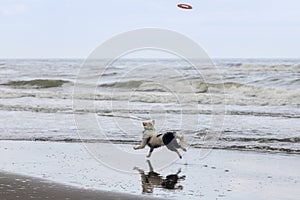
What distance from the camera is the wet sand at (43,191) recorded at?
24.5 feet

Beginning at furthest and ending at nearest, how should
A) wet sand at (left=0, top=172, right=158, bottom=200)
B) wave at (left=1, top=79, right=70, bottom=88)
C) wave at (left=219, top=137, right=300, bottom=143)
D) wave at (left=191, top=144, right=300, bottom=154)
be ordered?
1. wave at (left=1, top=79, right=70, bottom=88)
2. wave at (left=219, top=137, right=300, bottom=143)
3. wave at (left=191, top=144, right=300, bottom=154)
4. wet sand at (left=0, top=172, right=158, bottom=200)

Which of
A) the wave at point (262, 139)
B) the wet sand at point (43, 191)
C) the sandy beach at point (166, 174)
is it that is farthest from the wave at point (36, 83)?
the wet sand at point (43, 191)

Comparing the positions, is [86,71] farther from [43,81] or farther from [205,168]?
[205,168]

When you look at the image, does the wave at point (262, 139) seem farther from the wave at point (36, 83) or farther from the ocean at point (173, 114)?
the wave at point (36, 83)

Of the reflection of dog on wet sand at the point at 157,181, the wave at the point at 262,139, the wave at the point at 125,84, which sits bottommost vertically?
→ the reflection of dog on wet sand at the point at 157,181

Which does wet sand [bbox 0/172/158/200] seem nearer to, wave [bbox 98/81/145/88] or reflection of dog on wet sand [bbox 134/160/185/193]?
reflection of dog on wet sand [bbox 134/160/185/193]

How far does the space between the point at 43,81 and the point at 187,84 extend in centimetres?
1441

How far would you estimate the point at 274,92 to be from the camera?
27953mm

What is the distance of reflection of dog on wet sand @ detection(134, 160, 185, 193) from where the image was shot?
8.33 metres

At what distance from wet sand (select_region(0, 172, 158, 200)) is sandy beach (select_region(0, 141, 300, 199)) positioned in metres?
0.01

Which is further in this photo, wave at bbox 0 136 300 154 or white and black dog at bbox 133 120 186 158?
wave at bbox 0 136 300 154

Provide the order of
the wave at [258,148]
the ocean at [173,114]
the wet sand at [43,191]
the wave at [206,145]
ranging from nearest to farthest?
the wet sand at [43,191]
the wave at [258,148]
the wave at [206,145]
the ocean at [173,114]

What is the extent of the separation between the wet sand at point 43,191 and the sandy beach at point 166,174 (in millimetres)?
14

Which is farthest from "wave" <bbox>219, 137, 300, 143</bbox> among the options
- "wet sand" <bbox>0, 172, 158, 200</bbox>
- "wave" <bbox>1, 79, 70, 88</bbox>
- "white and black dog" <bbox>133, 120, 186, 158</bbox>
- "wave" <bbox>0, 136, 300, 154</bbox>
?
"wave" <bbox>1, 79, 70, 88</bbox>
